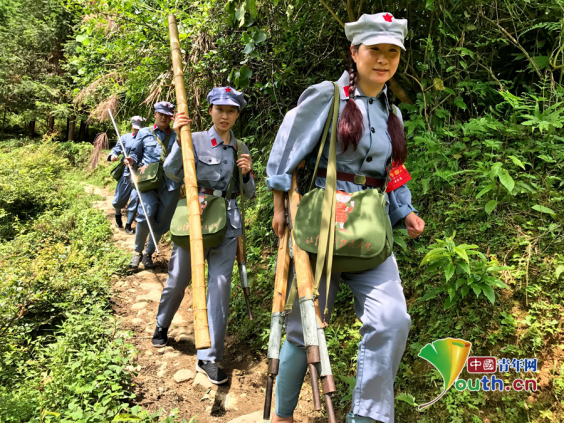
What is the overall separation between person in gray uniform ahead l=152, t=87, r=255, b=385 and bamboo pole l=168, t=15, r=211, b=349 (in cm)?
52

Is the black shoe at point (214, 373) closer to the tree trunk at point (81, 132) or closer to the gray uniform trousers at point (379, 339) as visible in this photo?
the gray uniform trousers at point (379, 339)

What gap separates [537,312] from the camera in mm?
2703

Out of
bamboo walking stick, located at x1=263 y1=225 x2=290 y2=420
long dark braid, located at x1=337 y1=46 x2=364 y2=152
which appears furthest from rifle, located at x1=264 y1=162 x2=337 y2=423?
long dark braid, located at x1=337 y1=46 x2=364 y2=152

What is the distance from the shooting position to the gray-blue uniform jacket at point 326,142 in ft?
7.44

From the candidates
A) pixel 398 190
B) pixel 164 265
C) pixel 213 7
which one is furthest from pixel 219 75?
pixel 398 190

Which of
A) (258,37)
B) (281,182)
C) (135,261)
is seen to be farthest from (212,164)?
(135,261)

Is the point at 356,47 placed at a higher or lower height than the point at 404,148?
higher

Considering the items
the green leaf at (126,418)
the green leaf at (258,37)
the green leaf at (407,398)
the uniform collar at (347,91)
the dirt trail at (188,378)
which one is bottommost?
the dirt trail at (188,378)

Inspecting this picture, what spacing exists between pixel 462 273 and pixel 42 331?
13.4 feet

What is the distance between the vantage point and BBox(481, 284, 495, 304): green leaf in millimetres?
2672

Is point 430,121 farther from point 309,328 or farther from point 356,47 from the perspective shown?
point 309,328

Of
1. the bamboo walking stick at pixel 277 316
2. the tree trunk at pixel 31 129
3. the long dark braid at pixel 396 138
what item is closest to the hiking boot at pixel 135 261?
the bamboo walking stick at pixel 277 316

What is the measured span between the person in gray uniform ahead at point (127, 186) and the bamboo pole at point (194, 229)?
3997 millimetres

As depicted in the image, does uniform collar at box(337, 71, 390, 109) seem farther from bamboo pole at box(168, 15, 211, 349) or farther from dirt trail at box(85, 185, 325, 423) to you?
dirt trail at box(85, 185, 325, 423)
